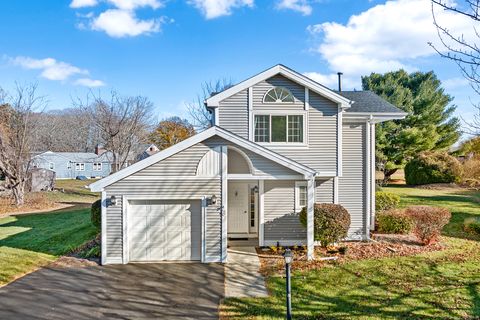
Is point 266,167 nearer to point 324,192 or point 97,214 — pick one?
point 324,192

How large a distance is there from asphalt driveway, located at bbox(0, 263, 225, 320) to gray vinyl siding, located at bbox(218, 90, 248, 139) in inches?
199

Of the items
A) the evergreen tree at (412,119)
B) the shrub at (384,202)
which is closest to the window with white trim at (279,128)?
the shrub at (384,202)

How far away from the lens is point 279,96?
40.8ft

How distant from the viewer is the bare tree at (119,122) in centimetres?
2928

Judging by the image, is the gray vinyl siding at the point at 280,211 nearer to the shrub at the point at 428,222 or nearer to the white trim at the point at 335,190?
the white trim at the point at 335,190

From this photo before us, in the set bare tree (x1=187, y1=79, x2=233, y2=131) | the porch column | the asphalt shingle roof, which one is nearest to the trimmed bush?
the porch column

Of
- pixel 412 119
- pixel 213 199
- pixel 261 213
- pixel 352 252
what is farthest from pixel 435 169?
pixel 213 199

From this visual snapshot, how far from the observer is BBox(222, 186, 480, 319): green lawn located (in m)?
6.91

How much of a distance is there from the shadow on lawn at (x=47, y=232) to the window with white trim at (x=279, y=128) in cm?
823

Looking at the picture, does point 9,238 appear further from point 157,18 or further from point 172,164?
point 157,18

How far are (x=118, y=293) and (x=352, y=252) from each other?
7.59 metres

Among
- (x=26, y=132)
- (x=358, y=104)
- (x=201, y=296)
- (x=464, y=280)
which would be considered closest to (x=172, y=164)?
(x=201, y=296)

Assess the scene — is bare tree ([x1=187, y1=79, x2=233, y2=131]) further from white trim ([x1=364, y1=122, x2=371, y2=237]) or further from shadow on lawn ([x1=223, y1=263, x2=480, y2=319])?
shadow on lawn ([x1=223, y1=263, x2=480, y2=319])

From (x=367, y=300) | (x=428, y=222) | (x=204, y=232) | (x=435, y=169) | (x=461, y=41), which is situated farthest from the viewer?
(x=435, y=169)
